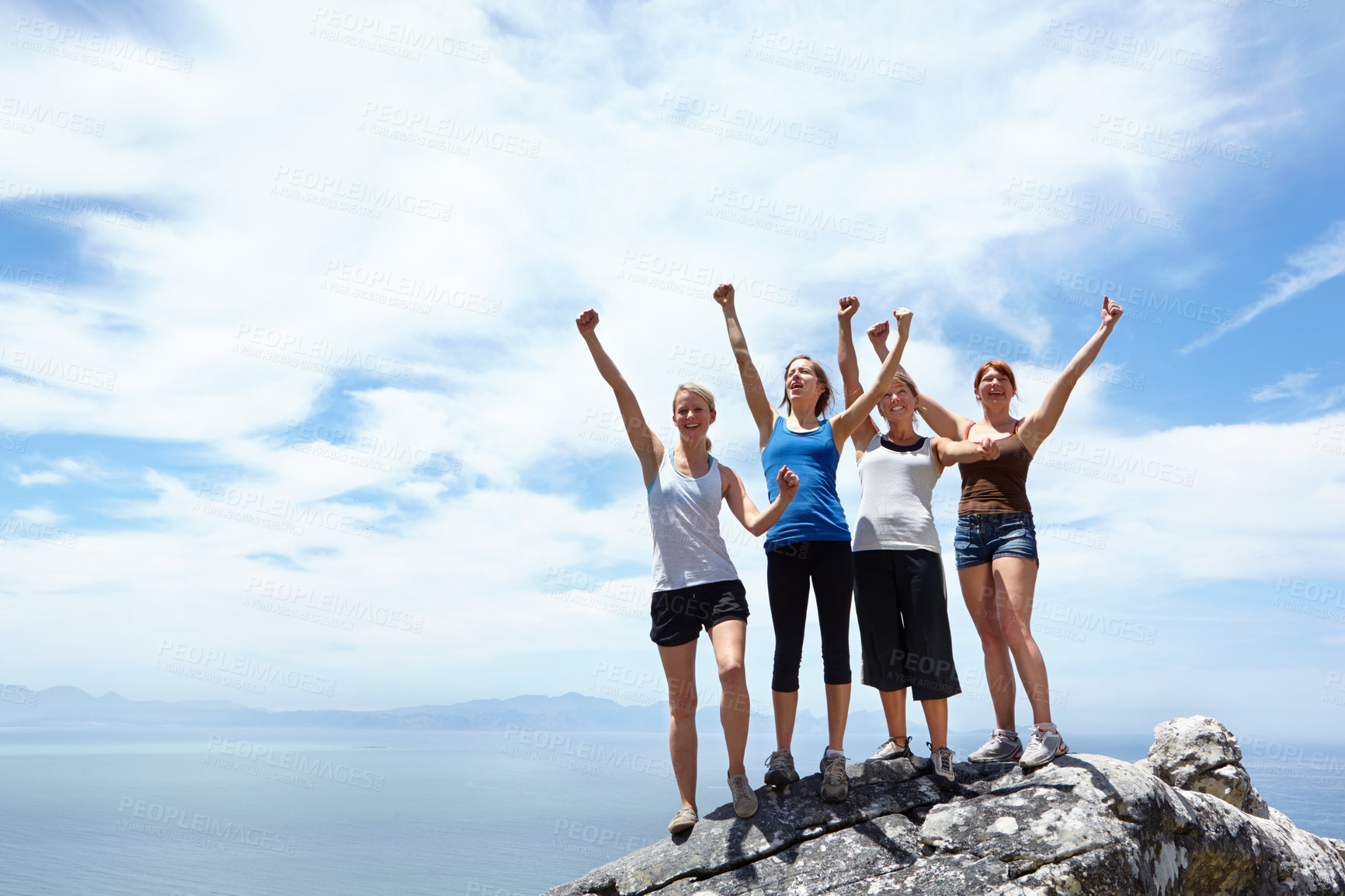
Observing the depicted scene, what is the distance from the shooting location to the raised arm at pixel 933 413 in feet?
22.8

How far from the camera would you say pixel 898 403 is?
22.2ft

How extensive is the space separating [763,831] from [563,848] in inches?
8590

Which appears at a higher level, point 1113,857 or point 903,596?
point 903,596

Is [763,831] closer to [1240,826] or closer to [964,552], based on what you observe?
[964,552]

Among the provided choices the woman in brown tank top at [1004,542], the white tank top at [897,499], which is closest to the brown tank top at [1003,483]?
the woman in brown tank top at [1004,542]

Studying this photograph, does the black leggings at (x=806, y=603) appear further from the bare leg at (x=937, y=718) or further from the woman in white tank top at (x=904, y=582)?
the bare leg at (x=937, y=718)

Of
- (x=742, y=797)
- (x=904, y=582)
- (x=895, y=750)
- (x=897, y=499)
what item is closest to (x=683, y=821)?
(x=742, y=797)

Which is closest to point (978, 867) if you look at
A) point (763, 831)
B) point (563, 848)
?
point (763, 831)

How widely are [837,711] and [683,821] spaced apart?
143cm

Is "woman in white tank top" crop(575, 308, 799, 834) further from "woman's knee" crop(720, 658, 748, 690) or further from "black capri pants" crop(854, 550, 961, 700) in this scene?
"black capri pants" crop(854, 550, 961, 700)

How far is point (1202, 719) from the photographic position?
7914mm

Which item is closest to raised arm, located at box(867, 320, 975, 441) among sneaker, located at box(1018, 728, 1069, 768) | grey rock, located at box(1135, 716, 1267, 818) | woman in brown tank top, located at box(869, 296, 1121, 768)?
woman in brown tank top, located at box(869, 296, 1121, 768)

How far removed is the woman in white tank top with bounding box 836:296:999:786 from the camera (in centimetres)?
621

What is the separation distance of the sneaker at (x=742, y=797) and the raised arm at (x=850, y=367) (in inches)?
116
